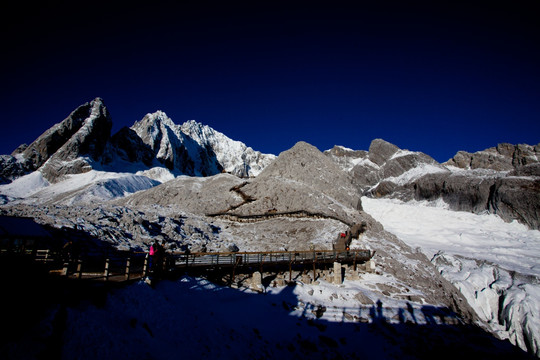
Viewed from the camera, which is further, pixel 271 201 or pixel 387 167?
pixel 387 167

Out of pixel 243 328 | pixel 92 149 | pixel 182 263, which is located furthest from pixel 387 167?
pixel 92 149

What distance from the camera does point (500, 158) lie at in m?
108

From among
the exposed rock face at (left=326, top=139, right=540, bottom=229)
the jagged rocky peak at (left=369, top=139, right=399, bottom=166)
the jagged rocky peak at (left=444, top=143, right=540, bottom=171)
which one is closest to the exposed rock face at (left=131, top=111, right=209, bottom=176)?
the exposed rock face at (left=326, top=139, right=540, bottom=229)

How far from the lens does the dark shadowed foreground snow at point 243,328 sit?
8.38 meters

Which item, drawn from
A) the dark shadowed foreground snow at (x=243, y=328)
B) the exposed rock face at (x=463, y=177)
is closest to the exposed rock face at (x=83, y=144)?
the dark shadowed foreground snow at (x=243, y=328)

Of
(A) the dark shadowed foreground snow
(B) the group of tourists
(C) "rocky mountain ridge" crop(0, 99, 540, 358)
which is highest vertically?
(C) "rocky mountain ridge" crop(0, 99, 540, 358)

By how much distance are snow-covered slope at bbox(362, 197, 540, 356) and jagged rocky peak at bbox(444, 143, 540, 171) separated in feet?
199

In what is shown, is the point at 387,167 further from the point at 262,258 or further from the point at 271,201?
the point at 262,258

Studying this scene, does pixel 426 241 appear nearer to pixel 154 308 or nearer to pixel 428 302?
pixel 428 302

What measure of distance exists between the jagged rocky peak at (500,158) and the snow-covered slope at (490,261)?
199 feet

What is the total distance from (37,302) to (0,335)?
1912mm

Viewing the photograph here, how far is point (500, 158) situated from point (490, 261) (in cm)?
9870

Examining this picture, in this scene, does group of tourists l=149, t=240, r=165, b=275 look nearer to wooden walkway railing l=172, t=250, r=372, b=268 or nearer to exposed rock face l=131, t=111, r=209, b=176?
wooden walkway railing l=172, t=250, r=372, b=268

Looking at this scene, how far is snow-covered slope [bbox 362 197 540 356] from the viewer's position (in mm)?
26297
